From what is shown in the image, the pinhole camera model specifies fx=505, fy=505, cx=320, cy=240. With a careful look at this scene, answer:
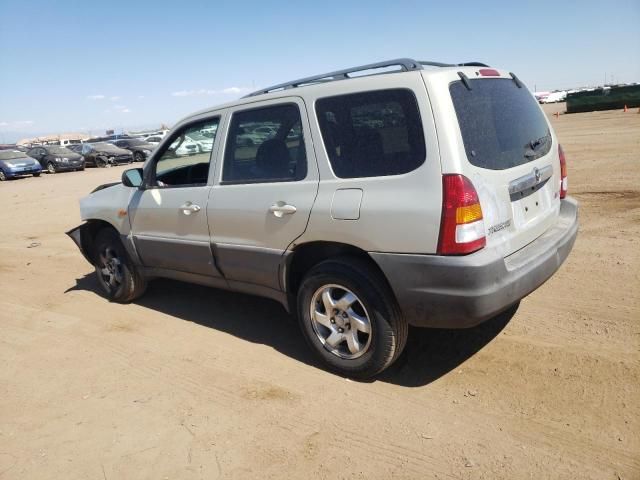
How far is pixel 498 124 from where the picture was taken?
3.20 m

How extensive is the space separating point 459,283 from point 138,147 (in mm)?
31489

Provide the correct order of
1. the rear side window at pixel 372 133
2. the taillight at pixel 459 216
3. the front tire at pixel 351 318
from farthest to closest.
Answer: the front tire at pixel 351 318 < the rear side window at pixel 372 133 < the taillight at pixel 459 216

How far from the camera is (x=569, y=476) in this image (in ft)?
7.88

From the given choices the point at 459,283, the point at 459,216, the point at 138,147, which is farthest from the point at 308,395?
the point at 138,147

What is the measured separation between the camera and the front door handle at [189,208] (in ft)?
13.7

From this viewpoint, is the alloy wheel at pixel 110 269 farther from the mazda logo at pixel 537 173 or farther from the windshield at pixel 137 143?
the windshield at pixel 137 143

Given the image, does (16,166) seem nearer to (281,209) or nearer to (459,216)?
(281,209)

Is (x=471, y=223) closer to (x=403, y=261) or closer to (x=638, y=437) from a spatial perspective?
(x=403, y=261)

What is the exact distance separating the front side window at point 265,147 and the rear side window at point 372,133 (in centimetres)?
26

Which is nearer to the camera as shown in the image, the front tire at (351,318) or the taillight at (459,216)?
Answer: the taillight at (459,216)

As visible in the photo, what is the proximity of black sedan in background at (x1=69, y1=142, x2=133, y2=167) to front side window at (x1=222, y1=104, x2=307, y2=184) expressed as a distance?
27.3 metres

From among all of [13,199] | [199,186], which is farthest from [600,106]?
[199,186]

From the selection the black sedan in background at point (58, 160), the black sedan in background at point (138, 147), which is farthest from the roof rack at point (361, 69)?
the black sedan in background at point (138, 147)

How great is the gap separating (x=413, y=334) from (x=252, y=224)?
60.4 inches
